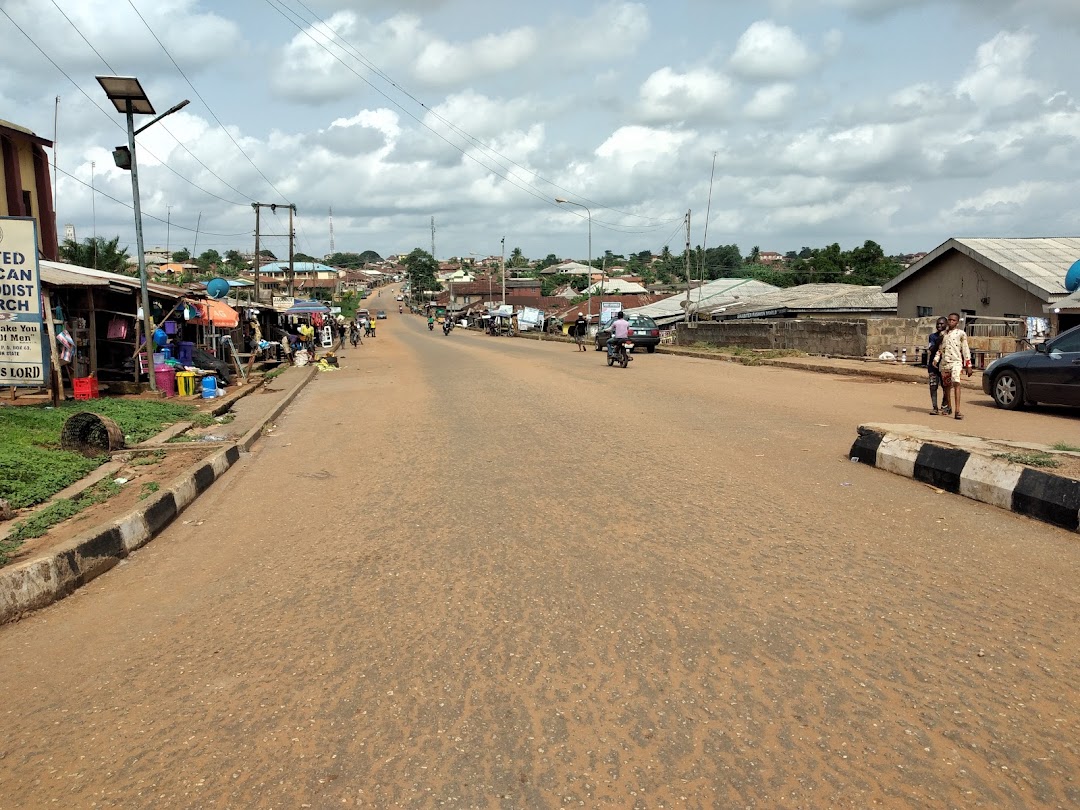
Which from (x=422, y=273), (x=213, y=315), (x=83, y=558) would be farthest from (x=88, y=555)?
(x=422, y=273)

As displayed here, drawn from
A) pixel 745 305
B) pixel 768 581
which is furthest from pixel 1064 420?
pixel 745 305

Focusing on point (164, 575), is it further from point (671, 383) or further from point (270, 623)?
point (671, 383)

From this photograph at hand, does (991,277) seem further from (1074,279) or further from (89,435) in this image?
(89,435)

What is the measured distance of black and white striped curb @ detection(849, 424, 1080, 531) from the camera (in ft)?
19.9

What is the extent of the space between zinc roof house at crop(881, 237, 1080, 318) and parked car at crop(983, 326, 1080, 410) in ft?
32.4

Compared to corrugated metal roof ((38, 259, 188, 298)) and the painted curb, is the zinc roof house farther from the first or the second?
corrugated metal roof ((38, 259, 188, 298))

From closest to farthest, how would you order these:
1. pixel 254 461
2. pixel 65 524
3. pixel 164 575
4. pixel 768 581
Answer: pixel 768 581 → pixel 164 575 → pixel 65 524 → pixel 254 461

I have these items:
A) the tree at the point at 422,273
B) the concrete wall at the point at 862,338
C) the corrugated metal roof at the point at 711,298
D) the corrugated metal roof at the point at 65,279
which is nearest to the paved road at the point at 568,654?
the corrugated metal roof at the point at 65,279

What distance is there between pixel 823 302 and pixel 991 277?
12.9 m

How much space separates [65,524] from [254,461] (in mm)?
3631

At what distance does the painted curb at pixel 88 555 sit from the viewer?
489 cm

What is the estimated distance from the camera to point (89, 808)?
2.81 m

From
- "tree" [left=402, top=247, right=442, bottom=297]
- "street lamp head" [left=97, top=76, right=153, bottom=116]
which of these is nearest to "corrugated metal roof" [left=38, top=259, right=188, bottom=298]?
"street lamp head" [left=97, top=76, right=153, bottom=116]

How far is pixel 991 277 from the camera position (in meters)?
23.9
